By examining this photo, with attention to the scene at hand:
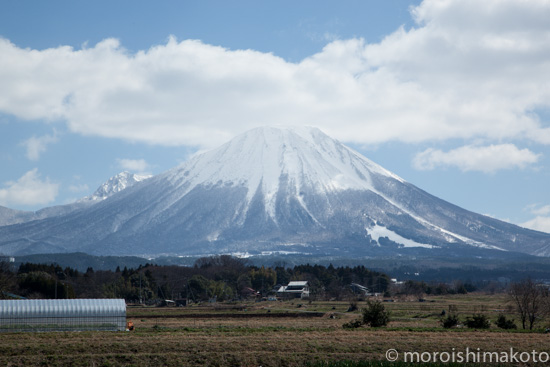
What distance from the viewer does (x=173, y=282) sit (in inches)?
5123

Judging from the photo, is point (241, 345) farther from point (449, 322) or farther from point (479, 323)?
point (479, 323)

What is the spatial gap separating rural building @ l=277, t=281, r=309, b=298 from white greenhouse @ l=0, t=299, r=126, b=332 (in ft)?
255

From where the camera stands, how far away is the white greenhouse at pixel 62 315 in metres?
52.8

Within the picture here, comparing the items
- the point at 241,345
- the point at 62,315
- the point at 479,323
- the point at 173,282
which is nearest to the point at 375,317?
the point at 479,323

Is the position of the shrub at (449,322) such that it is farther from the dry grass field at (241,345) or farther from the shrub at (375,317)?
the dry grass field at (241,345)

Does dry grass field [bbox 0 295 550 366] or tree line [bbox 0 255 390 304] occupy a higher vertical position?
tree line [bbox 0 255 390 304]

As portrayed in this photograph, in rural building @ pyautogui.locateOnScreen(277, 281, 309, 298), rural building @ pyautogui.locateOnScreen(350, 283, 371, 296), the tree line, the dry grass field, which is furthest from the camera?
rural building @ pyautogui.locateOnScreen(350, 283, 371, 296)

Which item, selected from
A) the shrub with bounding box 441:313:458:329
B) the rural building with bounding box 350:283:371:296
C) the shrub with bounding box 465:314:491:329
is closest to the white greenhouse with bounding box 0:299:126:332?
the shrub with bounding box 441:313:458:329

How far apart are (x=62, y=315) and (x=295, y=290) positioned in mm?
85302

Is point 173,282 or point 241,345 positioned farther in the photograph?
point 173,282

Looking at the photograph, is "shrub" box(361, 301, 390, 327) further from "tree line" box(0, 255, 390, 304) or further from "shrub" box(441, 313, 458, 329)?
"tree line" box(0, 255, 390, 304)

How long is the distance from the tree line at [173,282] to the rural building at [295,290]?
1682 millimetres

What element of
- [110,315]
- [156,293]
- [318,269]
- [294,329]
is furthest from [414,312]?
[318,269]

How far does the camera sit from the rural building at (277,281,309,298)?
133m
